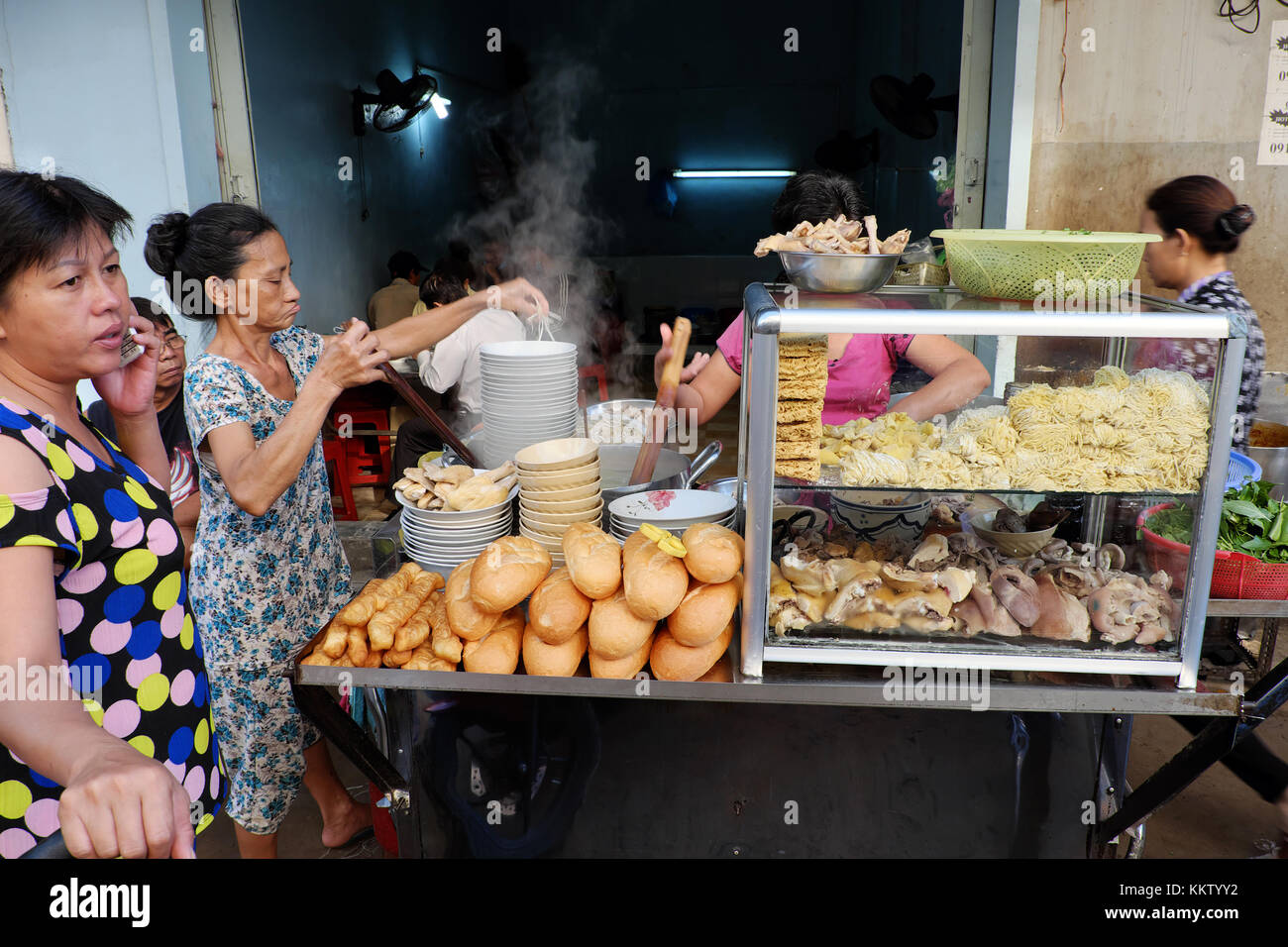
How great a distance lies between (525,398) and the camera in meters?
2.53

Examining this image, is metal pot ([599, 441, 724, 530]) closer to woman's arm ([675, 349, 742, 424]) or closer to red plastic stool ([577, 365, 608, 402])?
woman's arm ([675, 349, 742, 424])

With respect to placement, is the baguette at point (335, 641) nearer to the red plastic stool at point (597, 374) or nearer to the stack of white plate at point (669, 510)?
the stack of white plate at point (669, 510)

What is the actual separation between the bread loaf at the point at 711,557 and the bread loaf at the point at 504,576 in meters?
0.35

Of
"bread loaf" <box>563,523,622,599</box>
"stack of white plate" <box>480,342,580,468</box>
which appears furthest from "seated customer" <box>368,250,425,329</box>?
"bread loaf" <box>563,523,622,599</box>

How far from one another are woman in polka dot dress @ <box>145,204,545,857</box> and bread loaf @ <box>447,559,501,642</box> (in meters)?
0.63

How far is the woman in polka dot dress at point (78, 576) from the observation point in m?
1.10

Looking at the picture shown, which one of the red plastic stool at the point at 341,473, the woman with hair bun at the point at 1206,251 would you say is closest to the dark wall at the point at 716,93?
the woman with hair bun at the point at 1206,251

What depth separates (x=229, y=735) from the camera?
2678 mm

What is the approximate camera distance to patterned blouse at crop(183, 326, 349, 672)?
2451 mm

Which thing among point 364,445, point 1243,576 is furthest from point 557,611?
point 364,445

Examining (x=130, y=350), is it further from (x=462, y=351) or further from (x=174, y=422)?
(x=462, y=351)
